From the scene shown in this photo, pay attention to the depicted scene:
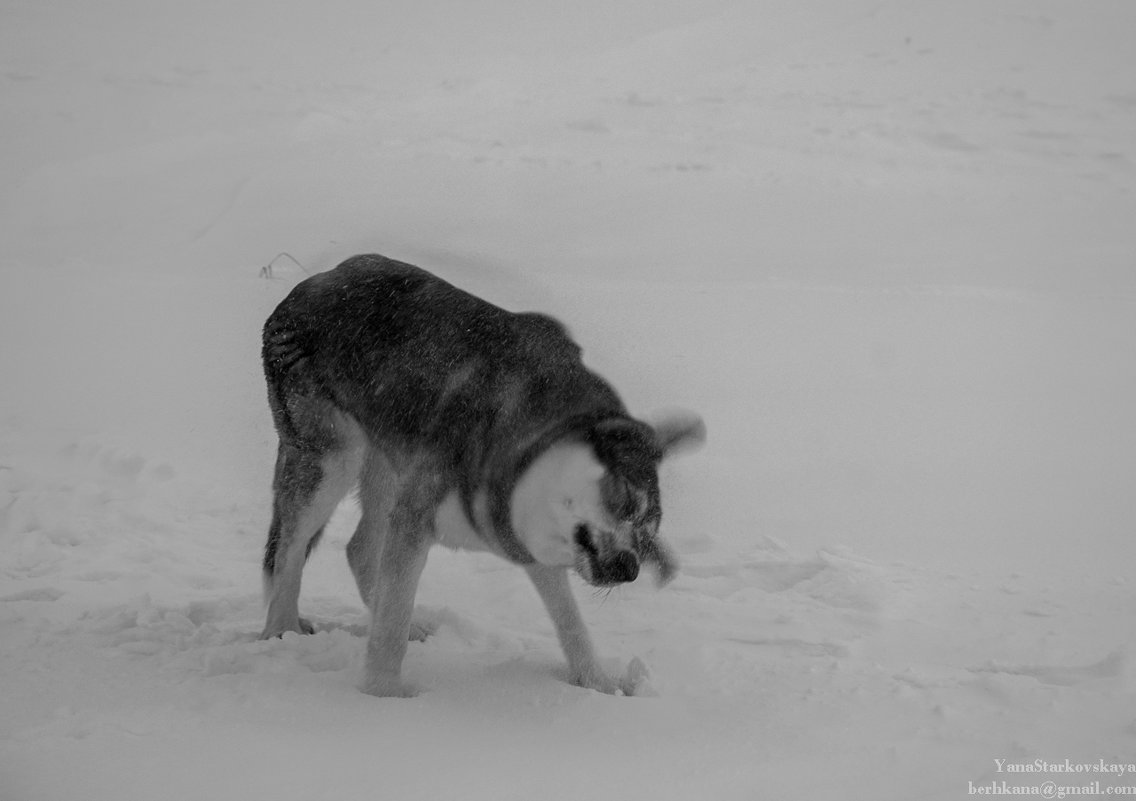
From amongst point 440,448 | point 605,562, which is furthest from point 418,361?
point 605,562

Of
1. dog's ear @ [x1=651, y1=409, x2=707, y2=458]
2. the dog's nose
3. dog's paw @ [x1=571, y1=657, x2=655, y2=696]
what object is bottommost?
dog's paw @ [x1=571, y1=657, x2=655, y2=696]

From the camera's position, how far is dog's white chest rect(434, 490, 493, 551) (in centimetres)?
378

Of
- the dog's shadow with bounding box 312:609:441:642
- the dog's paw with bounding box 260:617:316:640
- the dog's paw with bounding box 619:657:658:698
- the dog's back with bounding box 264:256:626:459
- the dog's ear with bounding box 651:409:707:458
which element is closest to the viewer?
the dog's ear with bounding box 651:409:707:458

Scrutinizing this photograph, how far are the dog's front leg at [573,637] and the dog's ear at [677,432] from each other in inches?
27.8

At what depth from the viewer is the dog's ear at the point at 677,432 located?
3496mm

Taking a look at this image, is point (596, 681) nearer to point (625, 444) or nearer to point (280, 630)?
point (625, 444)

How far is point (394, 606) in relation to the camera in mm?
3875

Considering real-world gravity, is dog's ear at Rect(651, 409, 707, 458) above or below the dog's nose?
above

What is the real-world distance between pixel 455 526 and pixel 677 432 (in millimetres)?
779

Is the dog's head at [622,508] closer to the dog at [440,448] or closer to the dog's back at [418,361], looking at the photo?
the dog at [440,448]

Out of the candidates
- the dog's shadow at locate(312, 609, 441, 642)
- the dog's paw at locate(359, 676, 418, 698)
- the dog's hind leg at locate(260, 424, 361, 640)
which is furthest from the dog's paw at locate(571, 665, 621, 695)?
the dog's hind leg at locate(260, 424, 361, 640)

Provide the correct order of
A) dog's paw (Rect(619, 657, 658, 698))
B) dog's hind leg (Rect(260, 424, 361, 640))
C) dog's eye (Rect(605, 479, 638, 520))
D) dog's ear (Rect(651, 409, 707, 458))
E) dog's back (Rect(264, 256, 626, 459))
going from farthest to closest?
1. dog's hind leg (Rect(260, 424, 361, 640))
2. dog's paw (Rect(619, 657, 658, 698))
3. dog's back (Rect(264, 256, 626, 459))
4. dog's ear (Rect(651, 409, 707, 458))
5. dog's eye (Rect(605, 479, 638, 520))

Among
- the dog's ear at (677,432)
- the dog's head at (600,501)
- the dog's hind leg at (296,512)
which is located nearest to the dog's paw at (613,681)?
the dog's head at (600,501)

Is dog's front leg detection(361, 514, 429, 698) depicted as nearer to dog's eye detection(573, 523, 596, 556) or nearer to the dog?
the dog
